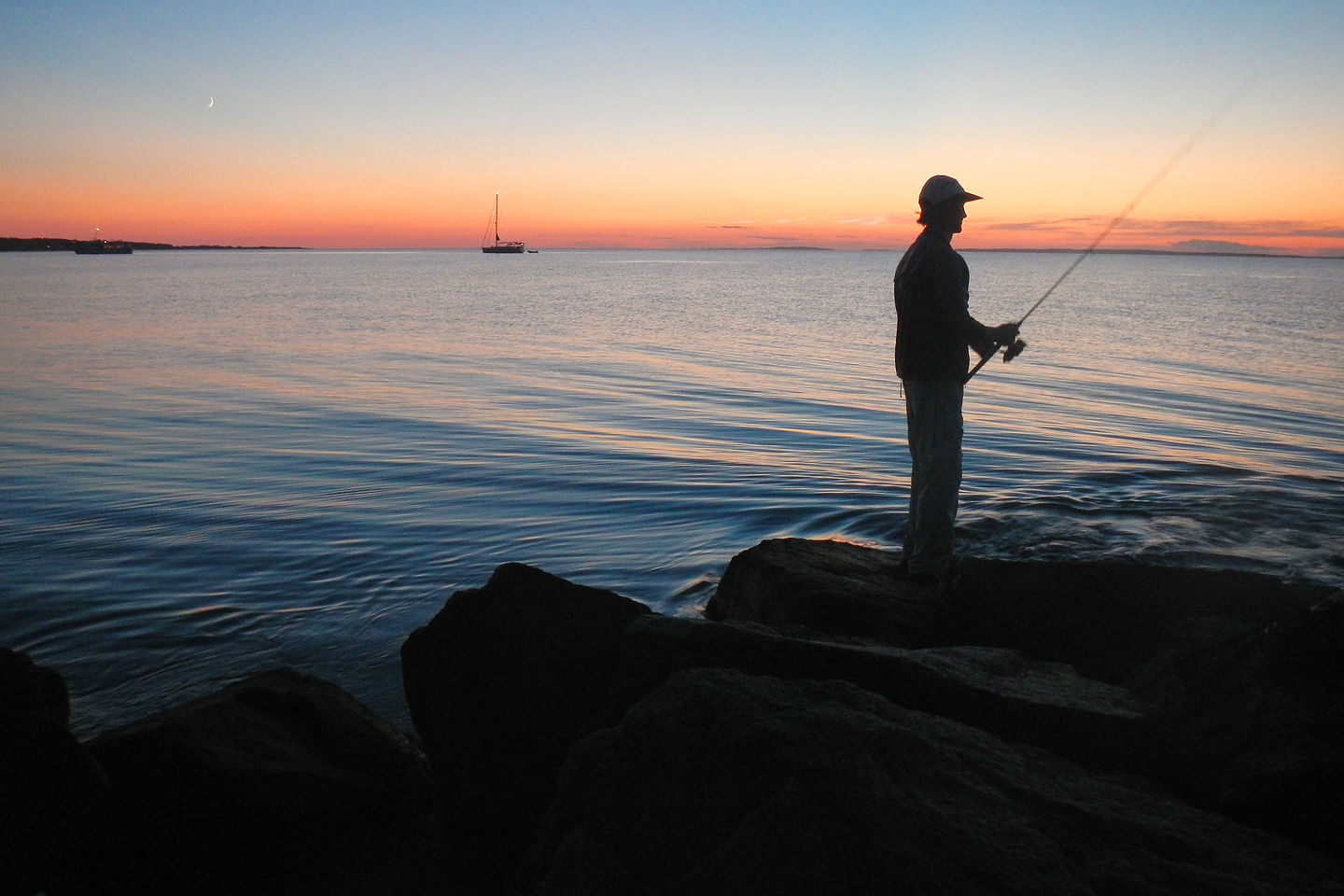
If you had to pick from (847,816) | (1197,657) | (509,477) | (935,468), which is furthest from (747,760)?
(509,477)

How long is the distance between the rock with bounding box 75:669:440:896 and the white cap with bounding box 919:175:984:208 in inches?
172

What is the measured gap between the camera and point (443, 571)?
762 centimetres

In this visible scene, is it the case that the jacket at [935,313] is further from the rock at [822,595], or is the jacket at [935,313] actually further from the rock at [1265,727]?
the rock at [1265,727]

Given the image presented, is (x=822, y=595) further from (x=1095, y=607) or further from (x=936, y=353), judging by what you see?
(x=936, y=353)

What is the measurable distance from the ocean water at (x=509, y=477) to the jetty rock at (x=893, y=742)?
1823 mm

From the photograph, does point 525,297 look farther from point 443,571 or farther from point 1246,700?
point 1246,700

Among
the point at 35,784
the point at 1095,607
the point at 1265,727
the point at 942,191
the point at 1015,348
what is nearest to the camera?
the point at 1265,727

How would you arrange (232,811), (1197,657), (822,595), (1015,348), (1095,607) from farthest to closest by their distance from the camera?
(1015,348)
(822,595)
(1095,607)
(1197,657)
(232,811)

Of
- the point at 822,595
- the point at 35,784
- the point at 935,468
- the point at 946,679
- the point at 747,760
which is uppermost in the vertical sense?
the point at 935,468

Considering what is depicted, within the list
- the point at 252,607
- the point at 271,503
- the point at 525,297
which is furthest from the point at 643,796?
the point at 525,297

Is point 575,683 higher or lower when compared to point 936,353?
lower

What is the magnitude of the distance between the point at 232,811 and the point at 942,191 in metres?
4.87

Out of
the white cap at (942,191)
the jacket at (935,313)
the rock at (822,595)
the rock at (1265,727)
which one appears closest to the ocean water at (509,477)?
the rock at (822,595)

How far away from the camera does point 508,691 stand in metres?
4.00
